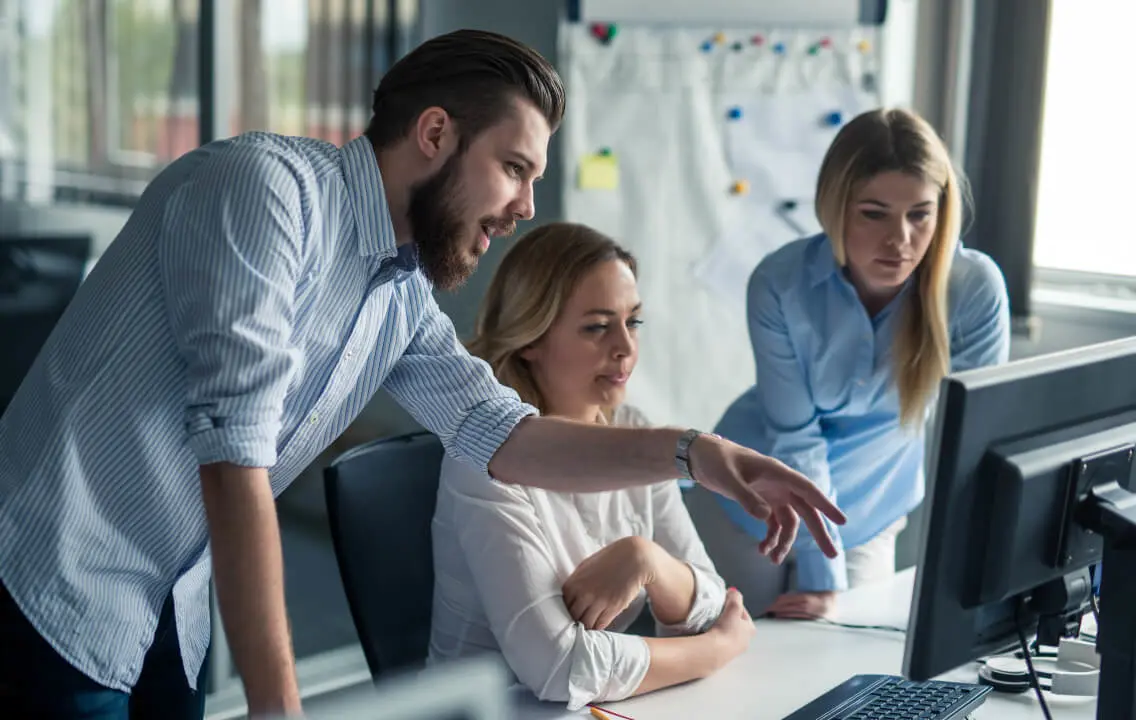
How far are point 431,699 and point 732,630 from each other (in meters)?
1.08

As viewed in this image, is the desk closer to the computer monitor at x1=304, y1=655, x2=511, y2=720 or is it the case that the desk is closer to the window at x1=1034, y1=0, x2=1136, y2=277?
the computer monitor at x1=304, y1=655, x2=511, y2=720

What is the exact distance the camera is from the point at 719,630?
158 cm

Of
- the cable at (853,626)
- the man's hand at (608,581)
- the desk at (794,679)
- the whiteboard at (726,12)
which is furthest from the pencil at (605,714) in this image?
the whiteboard at (726,12)

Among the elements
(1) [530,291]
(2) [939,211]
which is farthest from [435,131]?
(2) [939,211]

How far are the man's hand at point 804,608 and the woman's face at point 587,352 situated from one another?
15.9 inches

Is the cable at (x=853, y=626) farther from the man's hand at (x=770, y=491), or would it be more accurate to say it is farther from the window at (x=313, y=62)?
the window at (x=313, y=62)

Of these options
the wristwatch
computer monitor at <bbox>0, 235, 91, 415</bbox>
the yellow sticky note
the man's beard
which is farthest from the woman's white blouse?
the yellow sticky note

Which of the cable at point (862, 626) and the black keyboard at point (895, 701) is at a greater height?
the black keyboard at point (895, 701)

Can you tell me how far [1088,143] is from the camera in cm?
349

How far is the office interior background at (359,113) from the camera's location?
254 centimetres

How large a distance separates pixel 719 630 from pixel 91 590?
79 centimetres

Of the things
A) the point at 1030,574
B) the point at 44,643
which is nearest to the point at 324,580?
the point at 44,643

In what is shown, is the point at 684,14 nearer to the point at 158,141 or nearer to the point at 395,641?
the point at 158,141

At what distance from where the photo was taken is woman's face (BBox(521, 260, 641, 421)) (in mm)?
1827
